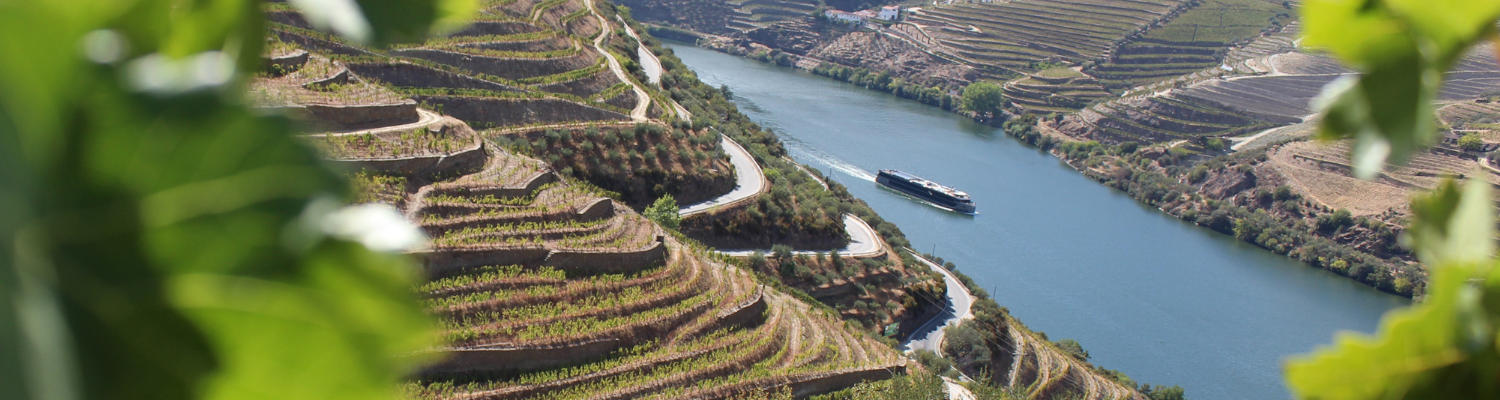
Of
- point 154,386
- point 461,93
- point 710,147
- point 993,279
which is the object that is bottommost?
point 993,279

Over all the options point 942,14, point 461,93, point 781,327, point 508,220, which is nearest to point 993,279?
point 781,327

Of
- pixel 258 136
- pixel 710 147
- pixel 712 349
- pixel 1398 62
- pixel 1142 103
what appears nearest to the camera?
pixel 258 136

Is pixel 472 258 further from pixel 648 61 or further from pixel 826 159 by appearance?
pixel 826 159

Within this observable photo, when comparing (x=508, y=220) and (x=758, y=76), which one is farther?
(x=758, y=76)

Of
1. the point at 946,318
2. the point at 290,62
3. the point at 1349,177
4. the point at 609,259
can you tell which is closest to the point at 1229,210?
the point at 1349,177

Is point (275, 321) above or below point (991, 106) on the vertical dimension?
above

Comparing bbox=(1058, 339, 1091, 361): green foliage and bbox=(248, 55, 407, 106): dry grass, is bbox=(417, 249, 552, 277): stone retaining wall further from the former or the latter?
bbox=(1058, 339, 1091, 361): green foliage

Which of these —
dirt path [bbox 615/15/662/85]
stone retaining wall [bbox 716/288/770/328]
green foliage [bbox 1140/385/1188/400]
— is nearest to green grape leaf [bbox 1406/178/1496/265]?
stone retaining wall [bbox 716/288/770/328]

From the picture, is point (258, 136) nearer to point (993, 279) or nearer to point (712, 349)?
point (712, 349)
